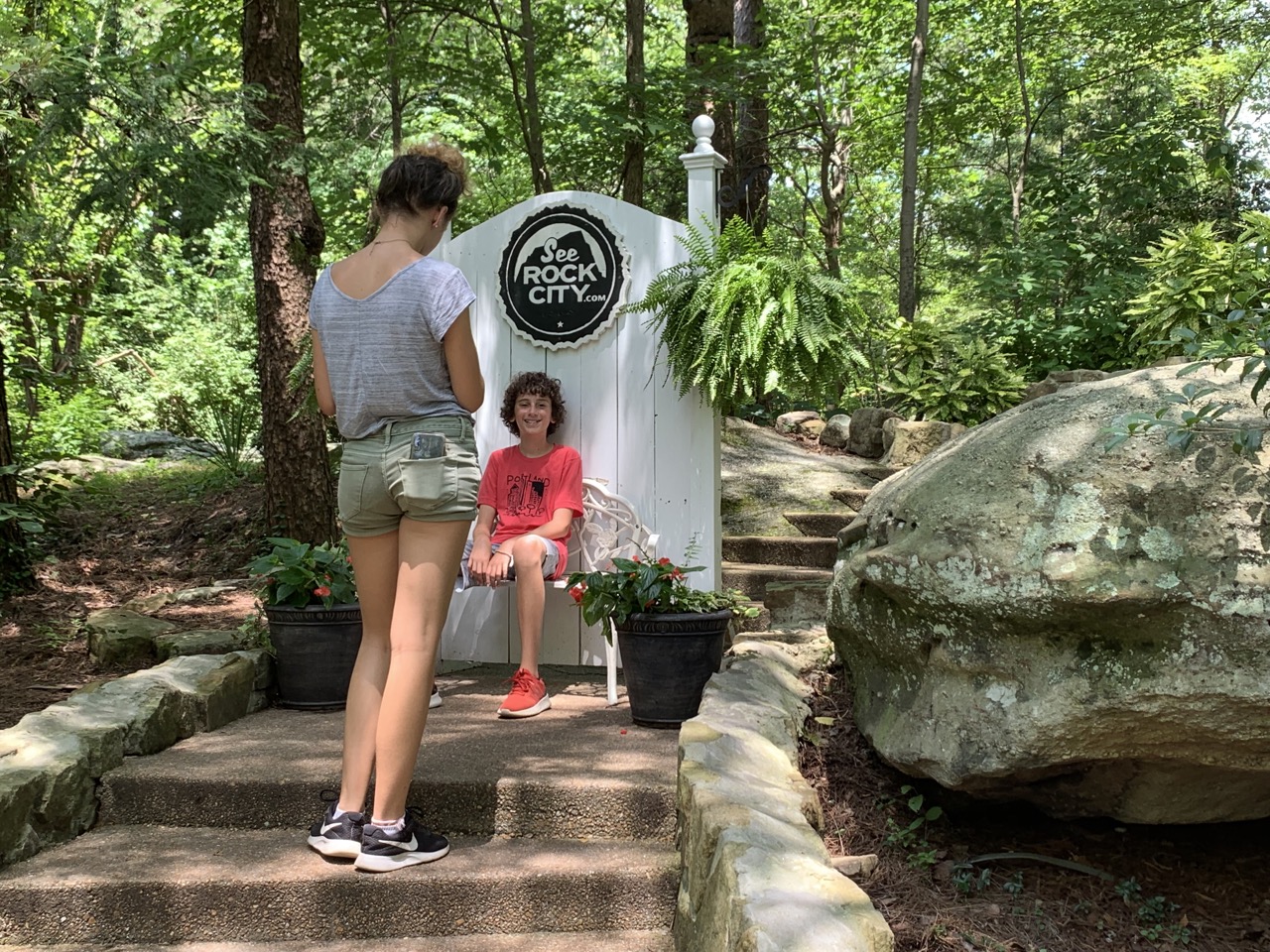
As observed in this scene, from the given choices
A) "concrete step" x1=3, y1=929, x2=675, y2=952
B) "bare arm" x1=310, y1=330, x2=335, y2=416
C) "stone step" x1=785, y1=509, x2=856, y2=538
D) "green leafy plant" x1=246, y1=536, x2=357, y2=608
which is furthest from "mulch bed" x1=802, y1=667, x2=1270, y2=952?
"stone step" x1=785, y1=509, x2=856, y2=538

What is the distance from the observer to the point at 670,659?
Answer: 133 inches

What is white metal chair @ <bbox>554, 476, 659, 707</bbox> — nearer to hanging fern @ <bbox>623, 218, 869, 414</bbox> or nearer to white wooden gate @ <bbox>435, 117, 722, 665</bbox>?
white wooden gate @ <bbox>435, 117, 722, 665</bbox>

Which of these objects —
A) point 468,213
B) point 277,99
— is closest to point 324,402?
point 277,99

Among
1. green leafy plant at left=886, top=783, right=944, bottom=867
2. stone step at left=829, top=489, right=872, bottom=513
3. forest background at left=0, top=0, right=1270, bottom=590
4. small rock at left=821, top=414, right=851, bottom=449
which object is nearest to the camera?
green leafy plant at left=886, top=783, right=944, bottom=867

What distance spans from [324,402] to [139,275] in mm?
10726

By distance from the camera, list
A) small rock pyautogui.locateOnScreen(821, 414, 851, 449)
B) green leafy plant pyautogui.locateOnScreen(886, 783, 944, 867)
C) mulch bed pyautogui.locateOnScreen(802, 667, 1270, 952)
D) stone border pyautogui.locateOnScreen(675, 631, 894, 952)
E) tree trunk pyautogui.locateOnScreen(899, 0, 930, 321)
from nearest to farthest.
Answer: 1. stone border pyautogui.locateOnScreen(675, 631, 894, 952)
2. mulch bed pyautogui.locateOnScreen(802, 667, 1270, 952)
3. green leafy plant pyautogui.locateOnScreen(886, 783, 944, 867)
4. small rock pyautogui.locateOnScreen(821, 414, 851, 449)
5. tree trunk pyautogui.locateOnScreen(899, 0, 930, 321)

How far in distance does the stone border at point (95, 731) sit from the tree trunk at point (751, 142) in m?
6.43

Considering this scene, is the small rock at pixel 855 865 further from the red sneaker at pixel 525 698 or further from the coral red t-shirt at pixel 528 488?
the coral red t-shirt at pixel 528 488

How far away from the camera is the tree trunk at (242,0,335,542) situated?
5.62 meters

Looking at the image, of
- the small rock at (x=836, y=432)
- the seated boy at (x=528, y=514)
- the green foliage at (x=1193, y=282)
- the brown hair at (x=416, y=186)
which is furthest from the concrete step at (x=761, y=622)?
the small rock at (x=836, y=432)

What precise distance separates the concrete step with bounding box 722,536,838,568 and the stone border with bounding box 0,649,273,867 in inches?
108

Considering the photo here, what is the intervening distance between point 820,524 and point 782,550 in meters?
0.49

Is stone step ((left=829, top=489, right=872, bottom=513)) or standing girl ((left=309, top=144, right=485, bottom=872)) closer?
standing girl ((left=309, top=144, right=485, bottom=872))

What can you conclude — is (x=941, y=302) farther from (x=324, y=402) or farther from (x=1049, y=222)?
(x=324, y=402)
